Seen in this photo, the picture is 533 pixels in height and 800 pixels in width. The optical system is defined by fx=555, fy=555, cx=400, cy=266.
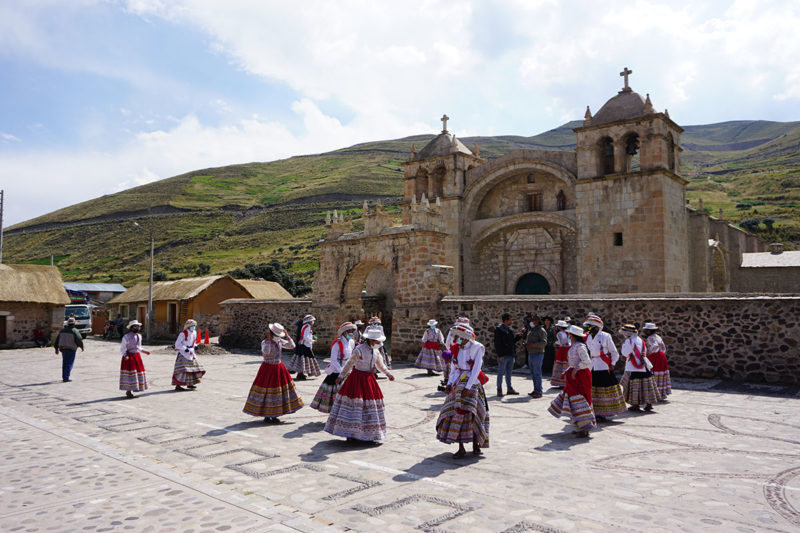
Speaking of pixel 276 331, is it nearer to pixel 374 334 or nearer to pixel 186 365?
pixel 374 334

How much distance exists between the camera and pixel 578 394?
7.75 m

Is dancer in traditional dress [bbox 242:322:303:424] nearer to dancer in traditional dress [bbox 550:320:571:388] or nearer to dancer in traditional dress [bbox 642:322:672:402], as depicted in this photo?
dancer in traditional dress [bbox 550:320:571:388]

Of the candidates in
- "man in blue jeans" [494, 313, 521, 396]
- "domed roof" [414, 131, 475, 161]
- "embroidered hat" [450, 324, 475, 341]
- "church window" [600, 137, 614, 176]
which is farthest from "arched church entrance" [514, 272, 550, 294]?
"embroidered hat" [450, 324, 475, 341]

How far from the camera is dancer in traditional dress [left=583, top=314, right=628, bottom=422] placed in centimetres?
863

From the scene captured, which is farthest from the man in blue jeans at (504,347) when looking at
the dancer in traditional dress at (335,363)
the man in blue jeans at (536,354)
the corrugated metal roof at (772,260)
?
the corrugated metal roof at (772,260)

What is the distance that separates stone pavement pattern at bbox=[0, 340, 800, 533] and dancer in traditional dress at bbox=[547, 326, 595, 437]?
291mm

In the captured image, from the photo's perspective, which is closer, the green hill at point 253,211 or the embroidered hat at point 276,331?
the embroidered hat at point 276,331

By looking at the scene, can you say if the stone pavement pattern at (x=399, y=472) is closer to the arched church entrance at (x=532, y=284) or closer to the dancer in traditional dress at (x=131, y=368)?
the dancer in traditional dress at (x=131, y=368)

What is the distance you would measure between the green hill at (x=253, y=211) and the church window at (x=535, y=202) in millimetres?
20164

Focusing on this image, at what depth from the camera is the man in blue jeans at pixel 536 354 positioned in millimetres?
11305

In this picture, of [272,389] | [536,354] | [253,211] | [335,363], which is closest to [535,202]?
[536,354]

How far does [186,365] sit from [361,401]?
666 centimetres

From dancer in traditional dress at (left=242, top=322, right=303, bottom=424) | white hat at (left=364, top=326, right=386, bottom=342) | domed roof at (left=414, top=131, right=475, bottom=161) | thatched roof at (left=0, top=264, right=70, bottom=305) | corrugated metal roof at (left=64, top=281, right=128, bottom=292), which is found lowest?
dancer in traditional dress at (left=242, top=322, right=303, bottom=424)

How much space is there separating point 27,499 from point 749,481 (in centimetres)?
693
